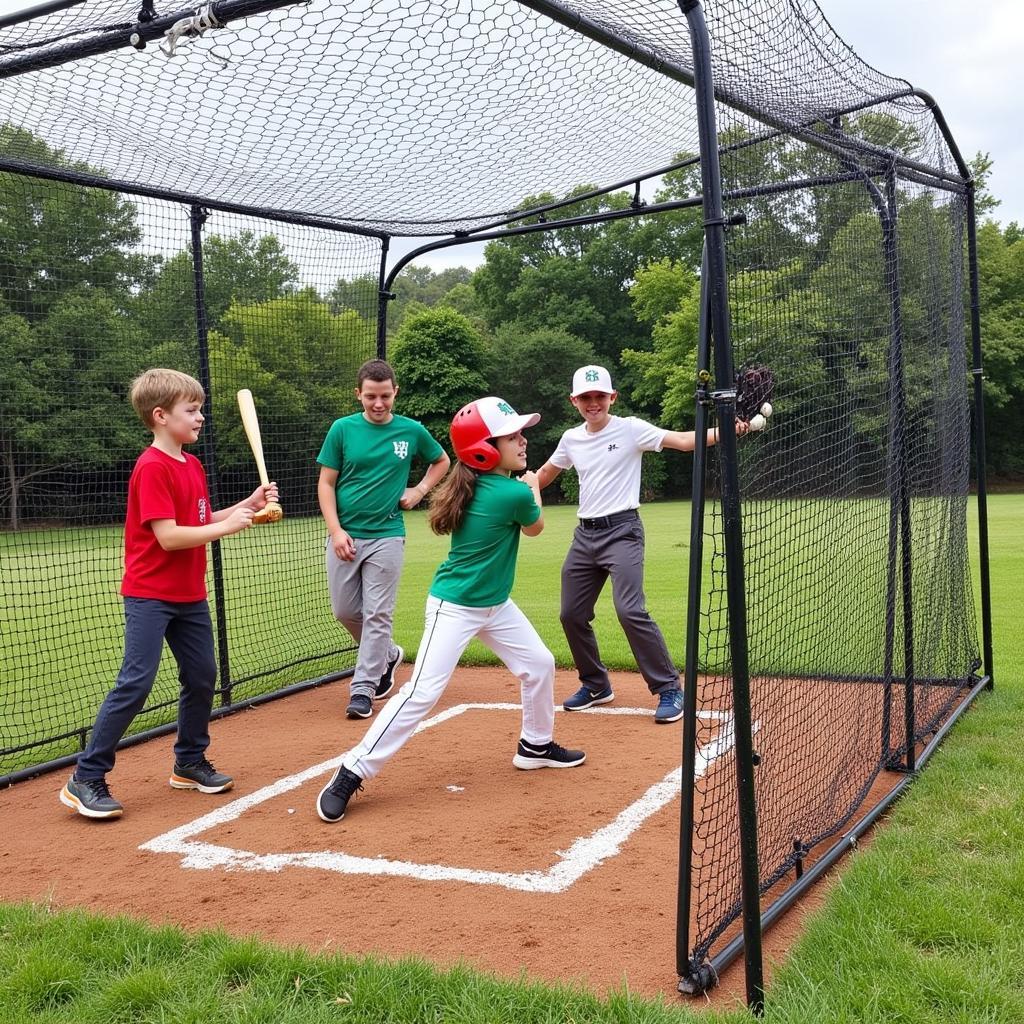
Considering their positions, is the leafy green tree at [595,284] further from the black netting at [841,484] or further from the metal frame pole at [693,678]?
the metal frame pole at [693,678]

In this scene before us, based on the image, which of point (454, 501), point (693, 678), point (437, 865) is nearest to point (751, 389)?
point (693, 678)

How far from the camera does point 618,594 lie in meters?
6.35

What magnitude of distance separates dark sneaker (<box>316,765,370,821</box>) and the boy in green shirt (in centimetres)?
193

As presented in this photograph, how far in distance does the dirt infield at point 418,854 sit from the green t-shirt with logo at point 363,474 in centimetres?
137

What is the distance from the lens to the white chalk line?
13.2 ft

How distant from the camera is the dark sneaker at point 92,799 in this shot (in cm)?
485

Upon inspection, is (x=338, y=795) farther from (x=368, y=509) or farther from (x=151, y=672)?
(x=368, y=509)

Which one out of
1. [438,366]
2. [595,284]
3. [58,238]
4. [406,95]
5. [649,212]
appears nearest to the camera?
[406,95]

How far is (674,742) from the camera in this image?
584cm

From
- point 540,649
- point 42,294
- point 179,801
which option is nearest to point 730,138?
point 540,649

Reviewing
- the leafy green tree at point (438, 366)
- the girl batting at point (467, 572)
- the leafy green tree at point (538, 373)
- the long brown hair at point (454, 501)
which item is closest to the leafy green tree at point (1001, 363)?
the leafy green tree at point (538, 373)

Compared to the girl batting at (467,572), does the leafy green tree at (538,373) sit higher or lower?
higher

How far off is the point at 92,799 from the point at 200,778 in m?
0.55

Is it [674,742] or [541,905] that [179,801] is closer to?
[541,905]
